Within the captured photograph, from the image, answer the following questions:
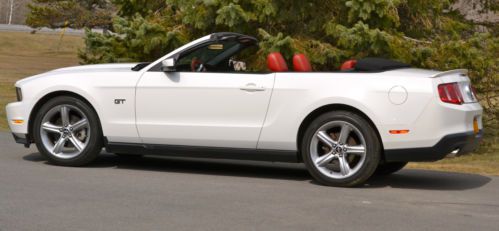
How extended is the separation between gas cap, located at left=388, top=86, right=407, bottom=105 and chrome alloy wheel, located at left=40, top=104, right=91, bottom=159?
3071 mm

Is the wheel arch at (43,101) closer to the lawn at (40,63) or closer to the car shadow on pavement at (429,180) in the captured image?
the car shadow on pavement at (429,180)

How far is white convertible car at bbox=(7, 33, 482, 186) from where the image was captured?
8.73 meters

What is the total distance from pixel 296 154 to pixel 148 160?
2373 mm

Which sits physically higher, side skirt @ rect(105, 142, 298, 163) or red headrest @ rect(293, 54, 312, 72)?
red headrest @ rect(293, 54, 312, 72)

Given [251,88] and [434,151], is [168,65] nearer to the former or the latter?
[251,88]

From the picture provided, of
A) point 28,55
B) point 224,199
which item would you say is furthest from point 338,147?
point 28,55

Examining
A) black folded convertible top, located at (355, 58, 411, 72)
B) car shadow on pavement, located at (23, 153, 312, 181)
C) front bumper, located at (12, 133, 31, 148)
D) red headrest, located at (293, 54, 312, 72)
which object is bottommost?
car shadow on pavement, located at (23, 153, 312, 181)

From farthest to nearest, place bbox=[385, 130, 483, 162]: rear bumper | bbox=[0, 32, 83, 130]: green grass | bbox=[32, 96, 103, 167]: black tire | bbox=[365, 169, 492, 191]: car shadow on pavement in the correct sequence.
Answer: bbox=[0, 32, 83, 130]: green grass → bbox=[32, 96, 103, 167]: black tire → bbox=[365, 169, 492, 191]: car shadow on pavement → bbox=[385, 130, 483, 162]: rear bumper

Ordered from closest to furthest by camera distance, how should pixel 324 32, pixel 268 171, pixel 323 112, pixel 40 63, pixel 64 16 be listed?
pixel 323 112 → pixel 268 171 → pixel 324 32 → pixel 64 16 → pixel 40 63

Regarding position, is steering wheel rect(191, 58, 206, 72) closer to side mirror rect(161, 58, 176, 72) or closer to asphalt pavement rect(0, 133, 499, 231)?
side mirror rect(161, 58, 176, 72)

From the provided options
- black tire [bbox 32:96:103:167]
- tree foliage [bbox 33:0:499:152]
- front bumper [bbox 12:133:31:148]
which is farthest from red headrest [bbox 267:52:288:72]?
tree foliage [bbox 33:0:499:152]

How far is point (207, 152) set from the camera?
9.40m

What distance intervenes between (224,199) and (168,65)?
6.02ft

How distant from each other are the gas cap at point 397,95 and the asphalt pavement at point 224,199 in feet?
2.65
